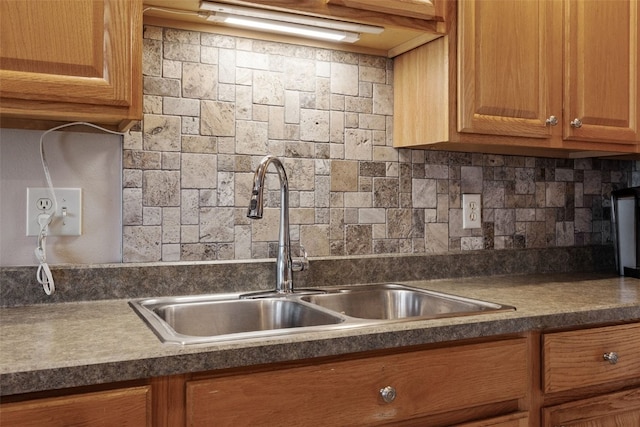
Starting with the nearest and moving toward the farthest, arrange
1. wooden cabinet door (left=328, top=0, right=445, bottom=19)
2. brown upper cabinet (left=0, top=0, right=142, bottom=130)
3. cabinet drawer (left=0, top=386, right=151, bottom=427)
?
cabinet drawer (left=0, top=386, right=151, bottom=427) → brown upper cabinet (left=0, top=0, right=142, bottom=130) → wooden cabinet door (left=328, top=0, right=445, bottom=19)

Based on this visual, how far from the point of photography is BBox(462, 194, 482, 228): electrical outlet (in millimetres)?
1934

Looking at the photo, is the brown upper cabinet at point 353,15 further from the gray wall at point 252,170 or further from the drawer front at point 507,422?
the drawer front at point 507,422

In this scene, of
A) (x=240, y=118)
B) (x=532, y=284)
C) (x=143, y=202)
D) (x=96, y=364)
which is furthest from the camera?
(x=532, y=284)

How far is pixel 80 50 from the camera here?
114 centimetres

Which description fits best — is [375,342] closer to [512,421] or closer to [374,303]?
[512,421]

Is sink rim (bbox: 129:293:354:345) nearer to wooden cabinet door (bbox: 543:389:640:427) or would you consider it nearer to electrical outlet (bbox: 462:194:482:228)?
wooden cabinet door (bbox: 543:389:640:427)

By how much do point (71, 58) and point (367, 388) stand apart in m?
0.89

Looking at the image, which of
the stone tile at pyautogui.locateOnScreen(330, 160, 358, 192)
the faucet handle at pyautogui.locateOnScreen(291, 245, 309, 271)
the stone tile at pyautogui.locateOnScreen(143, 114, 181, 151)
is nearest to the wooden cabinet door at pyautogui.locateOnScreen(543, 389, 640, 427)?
the faucet handle at pyautogui.locateOnScreen(291, 245, 309, 271)

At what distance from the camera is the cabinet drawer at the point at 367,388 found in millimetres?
978

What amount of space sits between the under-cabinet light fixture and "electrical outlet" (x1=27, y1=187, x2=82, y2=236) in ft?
1.91

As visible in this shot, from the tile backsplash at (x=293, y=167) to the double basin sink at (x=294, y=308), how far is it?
0.54 ft

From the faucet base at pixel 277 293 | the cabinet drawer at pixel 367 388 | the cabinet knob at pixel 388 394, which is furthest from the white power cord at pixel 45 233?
the cabinet knob at pixel 388 394

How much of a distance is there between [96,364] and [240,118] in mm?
910

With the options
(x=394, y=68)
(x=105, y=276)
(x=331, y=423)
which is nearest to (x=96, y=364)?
(x=331, y=423)
